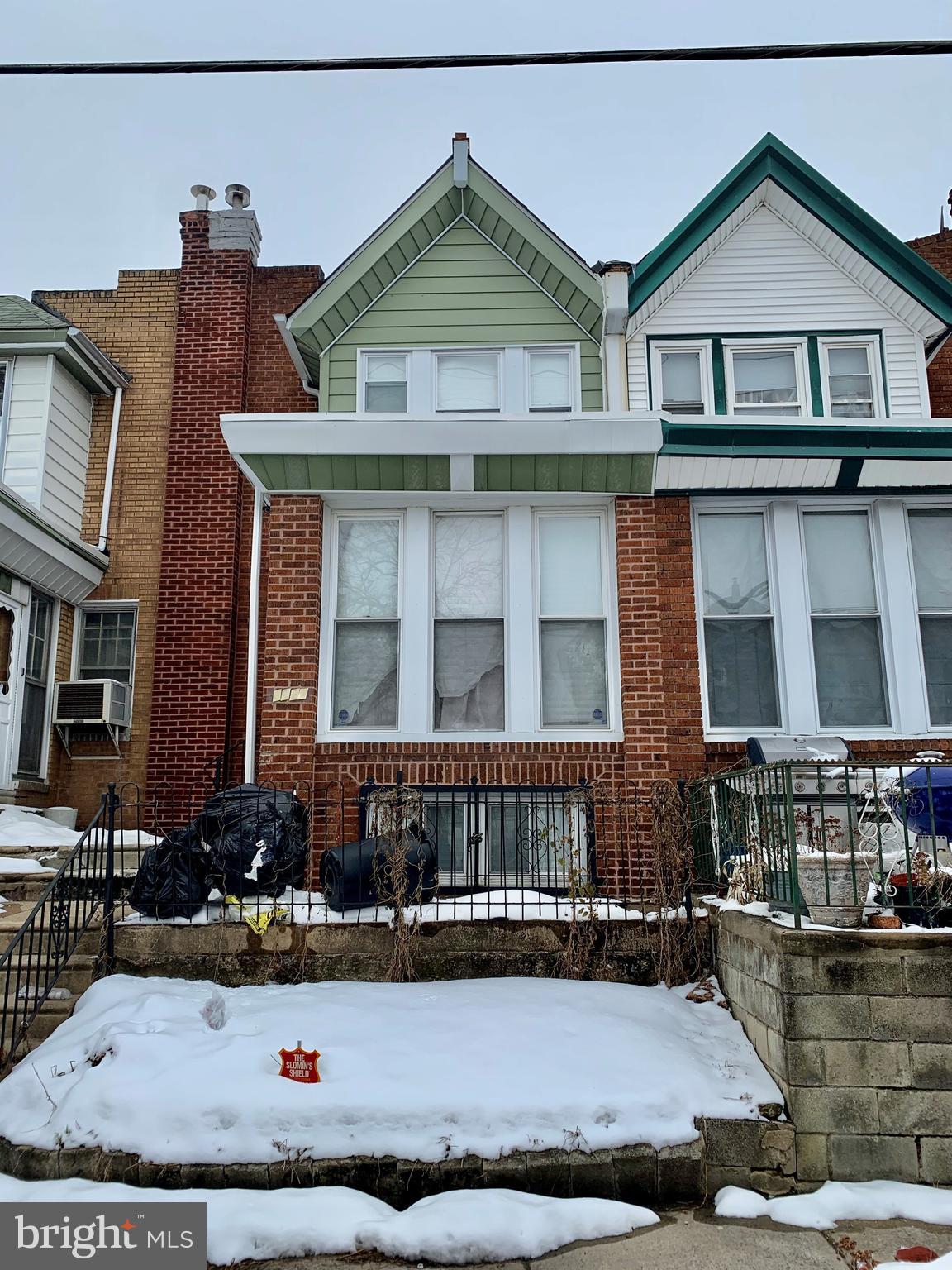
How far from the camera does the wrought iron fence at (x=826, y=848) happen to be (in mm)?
5559

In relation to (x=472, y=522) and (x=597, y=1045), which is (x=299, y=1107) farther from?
(x=472, y=522)

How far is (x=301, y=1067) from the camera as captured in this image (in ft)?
17.6

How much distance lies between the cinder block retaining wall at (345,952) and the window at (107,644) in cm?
686

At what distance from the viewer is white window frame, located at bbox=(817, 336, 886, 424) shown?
10352 mm

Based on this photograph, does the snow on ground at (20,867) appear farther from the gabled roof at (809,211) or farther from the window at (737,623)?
the gabled roof at (809,211)

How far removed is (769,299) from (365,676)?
584cm

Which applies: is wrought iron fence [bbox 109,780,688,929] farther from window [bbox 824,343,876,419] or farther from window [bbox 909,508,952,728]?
window [bbox 824,343,876,419]

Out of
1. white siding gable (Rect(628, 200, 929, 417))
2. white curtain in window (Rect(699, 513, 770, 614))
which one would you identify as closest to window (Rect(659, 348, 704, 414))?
white siding gable (Rect(628, 200, 929, 417))

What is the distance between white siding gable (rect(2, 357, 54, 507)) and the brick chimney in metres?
1.64

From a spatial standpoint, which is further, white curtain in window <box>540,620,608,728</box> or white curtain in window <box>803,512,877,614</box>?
white curtain in window <box>803,512,877,614</box>

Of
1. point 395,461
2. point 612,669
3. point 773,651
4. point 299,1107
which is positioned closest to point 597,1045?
point 299,1107

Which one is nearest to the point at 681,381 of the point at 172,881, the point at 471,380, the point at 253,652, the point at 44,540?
the point at 471,380

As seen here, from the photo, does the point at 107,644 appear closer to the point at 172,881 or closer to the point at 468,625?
the point at 468,625

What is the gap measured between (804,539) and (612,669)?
7.56ft
